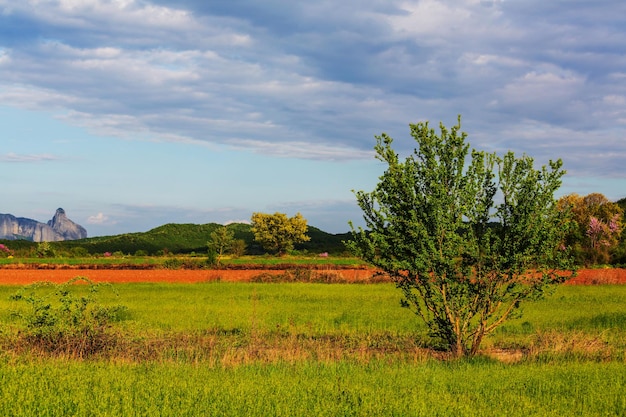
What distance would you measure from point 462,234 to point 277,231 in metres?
107

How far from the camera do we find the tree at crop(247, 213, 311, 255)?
122625 mm

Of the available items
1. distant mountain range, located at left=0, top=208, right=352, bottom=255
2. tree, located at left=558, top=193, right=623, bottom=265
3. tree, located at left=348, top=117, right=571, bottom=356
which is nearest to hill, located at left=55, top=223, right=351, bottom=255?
distant mountain range, located at left=0, top=208, right=352, bottom=255

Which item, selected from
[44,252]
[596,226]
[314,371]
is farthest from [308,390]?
[44,252]

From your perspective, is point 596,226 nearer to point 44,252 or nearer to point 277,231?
point 277,231

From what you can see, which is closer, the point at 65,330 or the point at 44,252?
the point at 65,330

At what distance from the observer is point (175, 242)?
176750mm

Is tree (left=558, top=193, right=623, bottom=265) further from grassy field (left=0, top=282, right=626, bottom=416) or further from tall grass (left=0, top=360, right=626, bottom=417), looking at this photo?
tall grass (left=0, top=360, right=626, bottom=417)

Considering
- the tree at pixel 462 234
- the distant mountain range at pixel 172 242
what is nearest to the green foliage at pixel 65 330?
the tree at pixel 462 234

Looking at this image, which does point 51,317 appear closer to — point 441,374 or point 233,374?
point 233,374

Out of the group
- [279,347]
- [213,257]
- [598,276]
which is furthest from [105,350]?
[213,257]

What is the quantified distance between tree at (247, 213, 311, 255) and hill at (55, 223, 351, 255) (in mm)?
13177

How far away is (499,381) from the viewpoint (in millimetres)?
11766

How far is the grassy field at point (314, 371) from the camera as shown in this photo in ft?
30.5

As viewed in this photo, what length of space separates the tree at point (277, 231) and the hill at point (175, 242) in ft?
43.2
